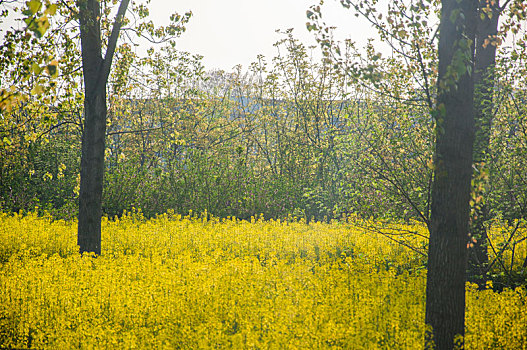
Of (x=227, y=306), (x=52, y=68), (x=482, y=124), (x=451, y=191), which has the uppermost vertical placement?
(x=482, y=124)

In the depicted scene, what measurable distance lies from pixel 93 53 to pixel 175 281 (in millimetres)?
4355

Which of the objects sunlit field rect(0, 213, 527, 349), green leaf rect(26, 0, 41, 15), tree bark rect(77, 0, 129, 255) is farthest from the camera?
tree bark rect(77, 0, 129, 255)

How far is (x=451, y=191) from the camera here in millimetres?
3854

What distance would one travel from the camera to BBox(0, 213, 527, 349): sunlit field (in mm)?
4176

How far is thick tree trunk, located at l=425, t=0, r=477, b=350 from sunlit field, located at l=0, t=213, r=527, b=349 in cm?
41

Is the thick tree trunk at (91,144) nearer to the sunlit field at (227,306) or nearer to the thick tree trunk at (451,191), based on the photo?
the sunlit field at (227,306)

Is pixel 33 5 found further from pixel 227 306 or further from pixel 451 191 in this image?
pixel 227 306

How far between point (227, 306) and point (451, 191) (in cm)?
287

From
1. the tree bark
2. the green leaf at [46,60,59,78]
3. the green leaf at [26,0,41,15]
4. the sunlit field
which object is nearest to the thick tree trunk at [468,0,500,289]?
the sunlit field

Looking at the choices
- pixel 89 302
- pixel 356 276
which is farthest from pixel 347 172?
pixel 89 302

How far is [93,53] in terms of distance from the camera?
731 centimetres

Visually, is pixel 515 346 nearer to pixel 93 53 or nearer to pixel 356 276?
pixel 356 276

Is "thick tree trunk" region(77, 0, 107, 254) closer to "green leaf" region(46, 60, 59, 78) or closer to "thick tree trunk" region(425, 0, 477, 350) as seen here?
"green leaf" region(46, 60, 59, 78)

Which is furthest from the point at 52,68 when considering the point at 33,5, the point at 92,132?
the point at 92,132
